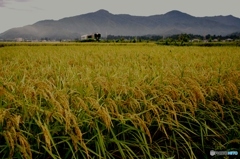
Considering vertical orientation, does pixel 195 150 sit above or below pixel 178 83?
below

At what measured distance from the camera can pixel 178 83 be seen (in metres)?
3.48

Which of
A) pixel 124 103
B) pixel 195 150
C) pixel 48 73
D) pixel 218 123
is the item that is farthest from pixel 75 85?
pixel 218 123

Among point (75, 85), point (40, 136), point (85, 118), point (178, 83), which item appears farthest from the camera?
point (178, 83)

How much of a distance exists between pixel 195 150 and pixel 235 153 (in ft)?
1.32

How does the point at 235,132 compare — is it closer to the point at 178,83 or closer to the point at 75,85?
the point at 178,83

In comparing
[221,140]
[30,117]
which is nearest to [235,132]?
[221,140]

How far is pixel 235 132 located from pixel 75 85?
1911mm

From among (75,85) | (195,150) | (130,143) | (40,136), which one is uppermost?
(75,85)

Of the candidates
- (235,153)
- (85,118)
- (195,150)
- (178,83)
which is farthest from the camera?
(178,83)

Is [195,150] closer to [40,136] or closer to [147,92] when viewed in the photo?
[147,92]

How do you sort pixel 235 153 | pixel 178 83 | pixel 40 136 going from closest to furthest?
pixel 40 136, pixel 235 153, pixel 178 83

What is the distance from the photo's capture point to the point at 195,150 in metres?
2.84

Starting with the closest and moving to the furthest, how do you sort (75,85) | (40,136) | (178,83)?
(40,136), (75,85), (178,83)

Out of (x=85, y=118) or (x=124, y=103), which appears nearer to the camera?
(x=85, y=118)
